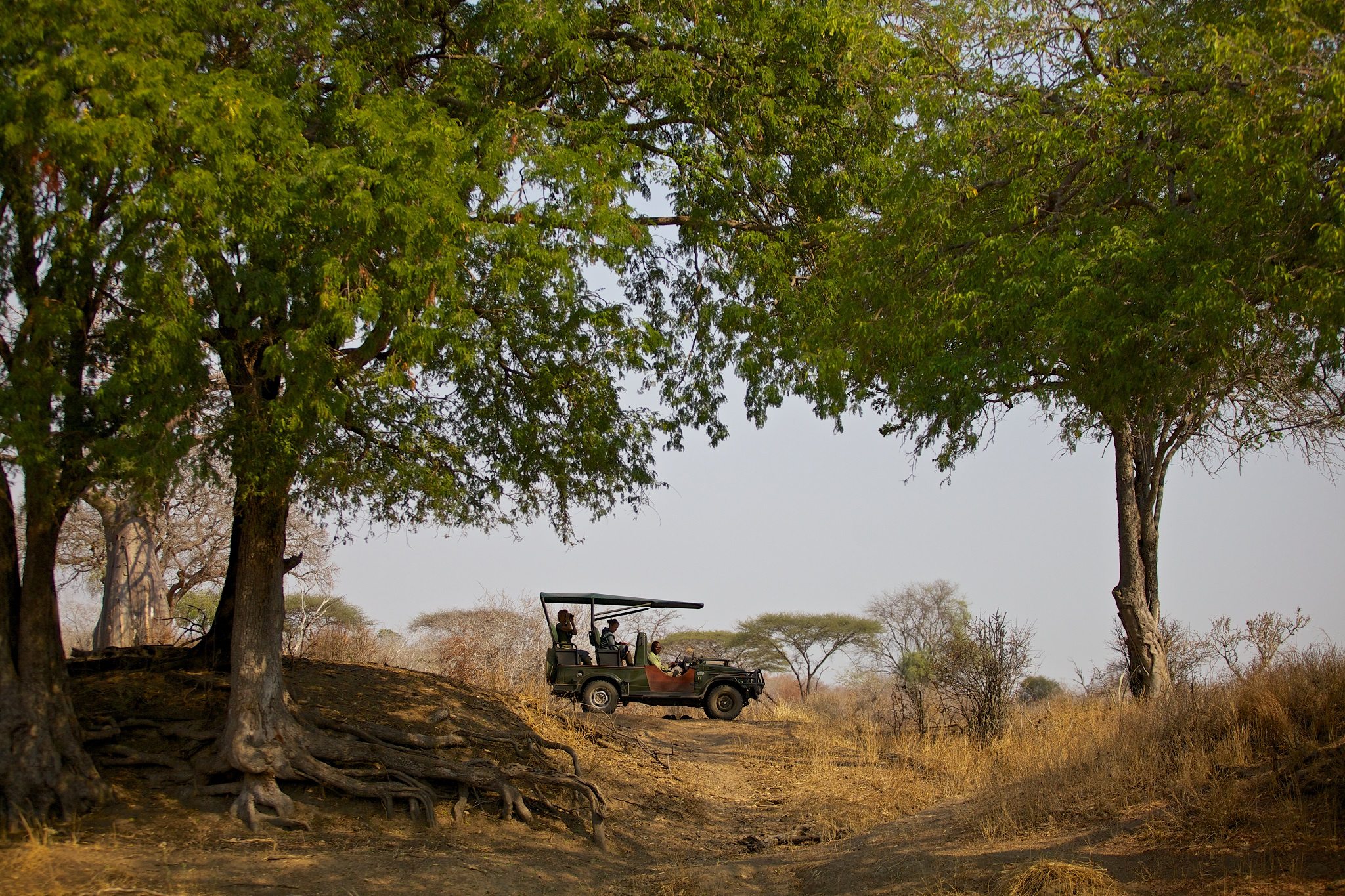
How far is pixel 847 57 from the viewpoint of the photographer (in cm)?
909

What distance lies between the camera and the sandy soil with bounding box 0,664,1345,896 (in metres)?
6.50

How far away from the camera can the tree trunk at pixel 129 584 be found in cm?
1823

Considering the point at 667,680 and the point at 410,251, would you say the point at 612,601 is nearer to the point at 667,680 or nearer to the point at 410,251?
the point at 667,680

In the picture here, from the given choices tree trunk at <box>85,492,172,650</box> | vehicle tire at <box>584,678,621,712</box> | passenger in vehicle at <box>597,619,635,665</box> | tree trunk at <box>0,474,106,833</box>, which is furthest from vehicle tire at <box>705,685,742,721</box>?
tree trunk at <box>0,474,106,833</box>

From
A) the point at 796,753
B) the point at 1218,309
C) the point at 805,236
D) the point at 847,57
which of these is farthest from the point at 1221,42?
the point at 796,753

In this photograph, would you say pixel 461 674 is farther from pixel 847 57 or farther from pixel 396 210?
pixel 847 57

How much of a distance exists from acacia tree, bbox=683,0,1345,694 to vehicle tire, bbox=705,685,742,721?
31.9ft

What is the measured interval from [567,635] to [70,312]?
35.5ft

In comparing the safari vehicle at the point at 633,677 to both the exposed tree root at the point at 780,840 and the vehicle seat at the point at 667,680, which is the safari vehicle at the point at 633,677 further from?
the exposed tree root at the point at 780,840

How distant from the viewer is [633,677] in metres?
17.2

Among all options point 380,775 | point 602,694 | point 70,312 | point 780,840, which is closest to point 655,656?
point 602,694

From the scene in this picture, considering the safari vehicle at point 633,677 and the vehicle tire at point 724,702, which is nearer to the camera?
the safari vehicle at point 633,677

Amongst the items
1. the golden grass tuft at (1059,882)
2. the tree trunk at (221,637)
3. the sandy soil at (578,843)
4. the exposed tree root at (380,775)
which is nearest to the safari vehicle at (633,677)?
the sandy soil at (578,843)

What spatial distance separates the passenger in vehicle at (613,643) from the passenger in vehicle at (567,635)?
0.33m
